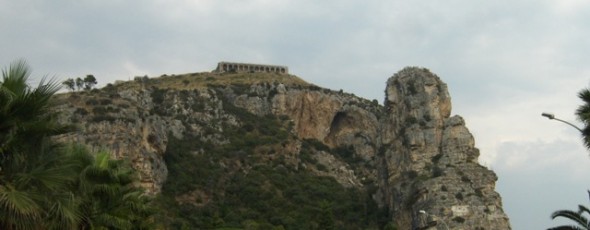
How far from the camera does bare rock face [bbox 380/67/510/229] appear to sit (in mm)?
76562

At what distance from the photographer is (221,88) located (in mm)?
119750

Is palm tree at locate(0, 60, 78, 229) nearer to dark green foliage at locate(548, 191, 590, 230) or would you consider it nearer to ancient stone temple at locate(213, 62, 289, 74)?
dark green foliage at locate(548, 191, 590, 230)

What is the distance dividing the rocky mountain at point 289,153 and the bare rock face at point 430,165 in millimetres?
149

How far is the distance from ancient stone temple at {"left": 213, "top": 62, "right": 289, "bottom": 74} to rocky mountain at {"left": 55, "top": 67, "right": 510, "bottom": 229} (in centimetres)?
1228

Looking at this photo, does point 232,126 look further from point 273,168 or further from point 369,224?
point 369,224

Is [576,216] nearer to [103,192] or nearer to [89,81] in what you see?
[103,192]

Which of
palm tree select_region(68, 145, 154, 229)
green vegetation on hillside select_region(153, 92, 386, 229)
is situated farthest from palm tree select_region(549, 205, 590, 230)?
Answer: green vegetation on hillside select_region(153, 92, 386, 229)

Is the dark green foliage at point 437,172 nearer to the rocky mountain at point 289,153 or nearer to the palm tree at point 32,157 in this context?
the rocky mountain at point 289,153

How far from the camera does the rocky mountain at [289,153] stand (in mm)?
79500

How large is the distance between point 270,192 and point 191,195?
11599mm

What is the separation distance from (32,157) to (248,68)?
129 m

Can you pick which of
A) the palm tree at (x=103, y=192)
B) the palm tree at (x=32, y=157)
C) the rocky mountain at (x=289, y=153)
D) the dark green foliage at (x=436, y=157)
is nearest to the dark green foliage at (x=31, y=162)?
the palm tree at (x=32, y=157)

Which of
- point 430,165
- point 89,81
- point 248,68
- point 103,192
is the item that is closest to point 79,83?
point 89,81

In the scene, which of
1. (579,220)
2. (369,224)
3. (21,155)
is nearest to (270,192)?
(369,224)
